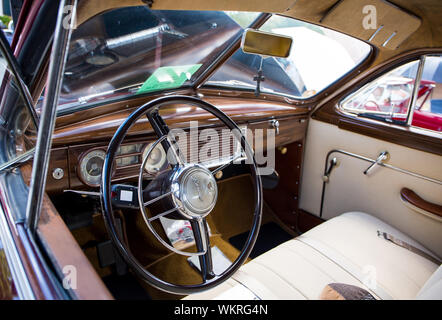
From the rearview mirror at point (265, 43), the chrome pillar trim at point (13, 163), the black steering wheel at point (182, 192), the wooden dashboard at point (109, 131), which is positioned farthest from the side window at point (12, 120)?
the rearview mirror at point (265, 43)

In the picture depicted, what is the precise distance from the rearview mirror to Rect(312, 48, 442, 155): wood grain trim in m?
0.75

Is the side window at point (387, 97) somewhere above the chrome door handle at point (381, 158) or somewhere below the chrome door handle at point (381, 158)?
above

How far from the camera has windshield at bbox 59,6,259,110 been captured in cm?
161

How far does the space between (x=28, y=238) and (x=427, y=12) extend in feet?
5.96

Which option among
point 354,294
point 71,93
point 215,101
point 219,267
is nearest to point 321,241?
point 354,294

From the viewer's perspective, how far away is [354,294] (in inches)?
53.6

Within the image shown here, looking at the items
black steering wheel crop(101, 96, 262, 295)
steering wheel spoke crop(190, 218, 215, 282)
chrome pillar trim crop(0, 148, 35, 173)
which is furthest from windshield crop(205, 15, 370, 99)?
chrome pillar trim crop(0, 148, 35, 173)

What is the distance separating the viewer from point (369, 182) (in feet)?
7.32

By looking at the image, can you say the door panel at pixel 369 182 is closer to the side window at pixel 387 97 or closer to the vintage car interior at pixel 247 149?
the vintage car interior at pixel 247 149

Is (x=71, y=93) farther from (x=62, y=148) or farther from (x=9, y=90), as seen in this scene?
(x=9, y=90)

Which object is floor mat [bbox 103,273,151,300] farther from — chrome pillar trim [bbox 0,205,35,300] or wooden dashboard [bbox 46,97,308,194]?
chrome pillar trim [bbox 0,205,35,300]

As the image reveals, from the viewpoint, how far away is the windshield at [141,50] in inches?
63.2

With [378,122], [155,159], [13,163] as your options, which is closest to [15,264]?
[13,163]

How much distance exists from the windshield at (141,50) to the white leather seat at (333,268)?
1126 millimetres
